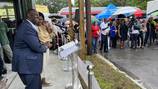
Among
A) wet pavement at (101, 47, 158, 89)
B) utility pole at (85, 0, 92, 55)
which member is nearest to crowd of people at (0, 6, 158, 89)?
utility pole at (85, 0, 92, 55)

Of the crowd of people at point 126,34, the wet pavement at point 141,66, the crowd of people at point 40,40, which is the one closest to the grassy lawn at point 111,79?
the wet pavement at point 141,66

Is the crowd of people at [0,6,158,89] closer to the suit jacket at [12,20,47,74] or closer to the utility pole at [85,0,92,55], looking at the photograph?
the suit jacket at [12,20,47,74]

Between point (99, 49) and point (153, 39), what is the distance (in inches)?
201

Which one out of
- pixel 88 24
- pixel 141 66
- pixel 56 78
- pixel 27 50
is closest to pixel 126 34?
pixel 88 24

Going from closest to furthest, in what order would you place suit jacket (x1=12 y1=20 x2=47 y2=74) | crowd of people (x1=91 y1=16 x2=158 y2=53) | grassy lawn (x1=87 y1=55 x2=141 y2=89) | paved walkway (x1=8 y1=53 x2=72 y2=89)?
suit jacket (x1=12 y1=20 x2=47 y2=74) < paved walkway (x1=8 y1=53 x2=72 y2=89) < grassy lawn (x1=87 y1=55 x2=141 y2=89) < crowd of people (x1=91 y1=16 x2=158 y2=53)

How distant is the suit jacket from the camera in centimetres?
586

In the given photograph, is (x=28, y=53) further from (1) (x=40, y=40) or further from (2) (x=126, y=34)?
(2) (x=126, y=34)

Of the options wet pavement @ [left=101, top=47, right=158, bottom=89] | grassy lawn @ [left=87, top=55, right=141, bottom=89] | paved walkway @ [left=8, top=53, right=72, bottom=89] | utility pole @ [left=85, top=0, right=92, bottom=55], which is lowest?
wet pavement @ [left=101, top=47, right=158, bottom=89]

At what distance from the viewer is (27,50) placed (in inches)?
233

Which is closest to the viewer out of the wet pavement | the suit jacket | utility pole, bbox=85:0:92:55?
the suit jacket

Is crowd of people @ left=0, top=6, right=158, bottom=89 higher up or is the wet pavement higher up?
crowd of people @ left=0, top=6, right=158, bottom=89

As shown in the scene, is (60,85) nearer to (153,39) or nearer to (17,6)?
(17,6)

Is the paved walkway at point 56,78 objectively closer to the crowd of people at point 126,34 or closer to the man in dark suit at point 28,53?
the man in dark suit at point 28,53

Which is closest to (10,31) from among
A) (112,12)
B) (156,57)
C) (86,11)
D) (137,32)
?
(86,11)
